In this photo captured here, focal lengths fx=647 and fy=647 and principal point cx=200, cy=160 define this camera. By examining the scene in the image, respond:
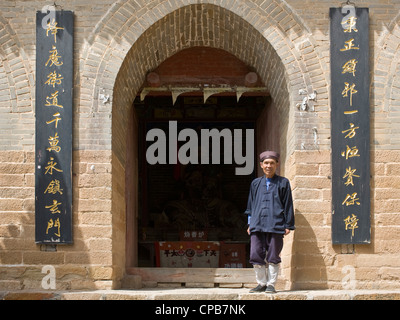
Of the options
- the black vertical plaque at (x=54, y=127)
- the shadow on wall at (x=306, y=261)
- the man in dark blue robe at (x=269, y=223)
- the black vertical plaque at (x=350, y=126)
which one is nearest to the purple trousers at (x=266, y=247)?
the man in dark blue robe at (x=269, y=223)

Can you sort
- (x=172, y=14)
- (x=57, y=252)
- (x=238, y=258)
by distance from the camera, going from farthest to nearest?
(x=238, y=258) → (x=172, y=14) → (x=57, y=252)

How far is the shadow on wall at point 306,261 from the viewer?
7.89 metres

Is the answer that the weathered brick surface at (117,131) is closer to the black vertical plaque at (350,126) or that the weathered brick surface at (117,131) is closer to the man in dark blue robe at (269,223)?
the black vertical plaque at (350,126)

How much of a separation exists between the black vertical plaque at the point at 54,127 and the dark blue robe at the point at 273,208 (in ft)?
7.52

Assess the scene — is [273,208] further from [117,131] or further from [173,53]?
[173,53]

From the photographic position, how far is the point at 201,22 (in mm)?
8852

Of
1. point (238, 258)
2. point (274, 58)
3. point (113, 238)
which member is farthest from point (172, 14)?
point (238, 258)

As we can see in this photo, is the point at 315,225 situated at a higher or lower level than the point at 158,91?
lower

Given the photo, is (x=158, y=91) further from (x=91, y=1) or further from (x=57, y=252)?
(x=57, y=252)

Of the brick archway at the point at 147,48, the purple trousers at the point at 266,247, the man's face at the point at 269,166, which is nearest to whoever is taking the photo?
the purple trousers at the point at 266,247

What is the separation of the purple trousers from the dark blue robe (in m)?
0.10

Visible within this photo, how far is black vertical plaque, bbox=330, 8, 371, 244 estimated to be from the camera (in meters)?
7.94

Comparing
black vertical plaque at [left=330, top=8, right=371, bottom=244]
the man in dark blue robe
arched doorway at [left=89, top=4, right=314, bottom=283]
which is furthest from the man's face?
black vertical plaque at [left=330, top=8, right=371, bottom=244]

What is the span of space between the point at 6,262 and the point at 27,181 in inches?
40.1
